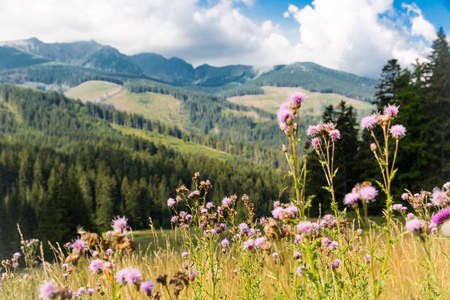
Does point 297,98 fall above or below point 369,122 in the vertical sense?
above

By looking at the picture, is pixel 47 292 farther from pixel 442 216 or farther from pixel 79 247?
pixel 442 216

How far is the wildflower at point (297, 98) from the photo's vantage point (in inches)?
87.6

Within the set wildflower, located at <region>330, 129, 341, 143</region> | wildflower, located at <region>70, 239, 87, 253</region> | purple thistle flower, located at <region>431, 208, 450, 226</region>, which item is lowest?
wildflower, located at <region>70, 239, 87, 253</region>

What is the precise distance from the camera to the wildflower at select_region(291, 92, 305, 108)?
2226 millimetres

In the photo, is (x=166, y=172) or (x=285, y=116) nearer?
(x=285, y=116)

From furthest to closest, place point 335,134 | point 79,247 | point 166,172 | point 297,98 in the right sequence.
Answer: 1. point 166,172
2. point 335,134
3. point 297,98
4. point 79,247

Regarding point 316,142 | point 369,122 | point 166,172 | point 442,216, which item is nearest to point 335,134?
point 316,142

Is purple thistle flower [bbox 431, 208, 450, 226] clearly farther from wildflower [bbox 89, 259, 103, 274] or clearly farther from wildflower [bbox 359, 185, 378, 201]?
wildflower [bbox 89, 259, 103, 274]

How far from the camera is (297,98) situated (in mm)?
2279

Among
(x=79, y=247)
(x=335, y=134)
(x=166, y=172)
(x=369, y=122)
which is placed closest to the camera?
(x=79, y=247)

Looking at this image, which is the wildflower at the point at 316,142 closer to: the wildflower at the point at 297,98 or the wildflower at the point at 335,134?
the wildflower at the point at 335,134

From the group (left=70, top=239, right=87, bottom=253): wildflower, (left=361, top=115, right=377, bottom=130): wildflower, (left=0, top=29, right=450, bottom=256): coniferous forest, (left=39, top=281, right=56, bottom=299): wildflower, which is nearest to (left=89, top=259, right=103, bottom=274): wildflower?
(left=70, top=239, right=87, bottom=253): wildflower

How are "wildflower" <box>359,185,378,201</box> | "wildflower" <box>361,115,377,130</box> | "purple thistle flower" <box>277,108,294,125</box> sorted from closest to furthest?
"wildflower" <box>359,185,378,201</box> < "purple thistle flower" <box>277,108,294,125</box> < "wildflower" <box>361,115,377,130</box>

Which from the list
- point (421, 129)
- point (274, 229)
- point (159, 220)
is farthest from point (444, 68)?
point (159, 220)
